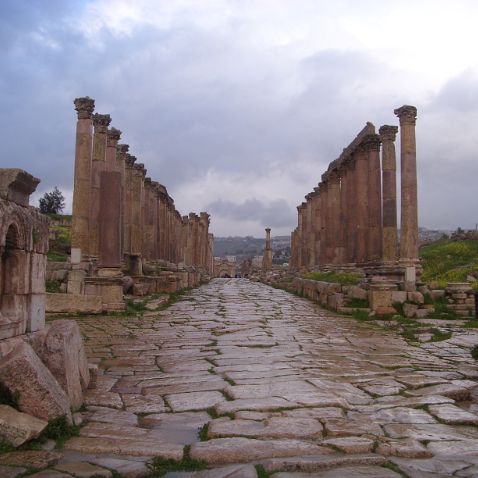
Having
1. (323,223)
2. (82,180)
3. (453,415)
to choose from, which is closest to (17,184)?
(453,415)

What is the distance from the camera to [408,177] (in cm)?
1836

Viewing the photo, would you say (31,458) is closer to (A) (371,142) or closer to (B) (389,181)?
(B) (389,181)

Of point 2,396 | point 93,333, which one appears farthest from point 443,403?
point 93,333

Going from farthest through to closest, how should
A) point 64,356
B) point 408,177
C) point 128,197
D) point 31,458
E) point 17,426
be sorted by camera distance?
point 128,197 < point 408,177 < point 64,356 < point 17,426 < point 31,458

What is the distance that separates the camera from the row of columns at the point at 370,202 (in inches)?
722

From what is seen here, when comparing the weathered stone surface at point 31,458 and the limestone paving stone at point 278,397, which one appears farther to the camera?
the limestone paving stone at point 278,397

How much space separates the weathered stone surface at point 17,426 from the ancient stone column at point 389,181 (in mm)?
17792

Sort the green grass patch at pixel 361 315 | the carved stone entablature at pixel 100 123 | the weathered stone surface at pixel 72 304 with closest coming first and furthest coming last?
the weathered stone surface at pixel 72 304
the green grass patch at pixel 361 315
the carved stone entablature at pixel 100 123

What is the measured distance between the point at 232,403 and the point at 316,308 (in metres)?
13.1

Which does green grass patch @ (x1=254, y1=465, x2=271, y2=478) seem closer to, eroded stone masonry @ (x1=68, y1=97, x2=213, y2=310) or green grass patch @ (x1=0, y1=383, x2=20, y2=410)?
green grass patch @ (x1=0, y1=383, x2=20, y2=410)

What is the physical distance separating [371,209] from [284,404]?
1917cm

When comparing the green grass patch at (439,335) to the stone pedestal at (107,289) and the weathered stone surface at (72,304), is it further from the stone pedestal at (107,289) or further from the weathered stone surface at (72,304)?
the weathered stone surface at (72,304)

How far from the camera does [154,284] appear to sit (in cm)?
2177

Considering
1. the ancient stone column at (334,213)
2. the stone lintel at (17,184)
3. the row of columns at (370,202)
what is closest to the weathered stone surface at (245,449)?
the stone lintel at (17,184)
